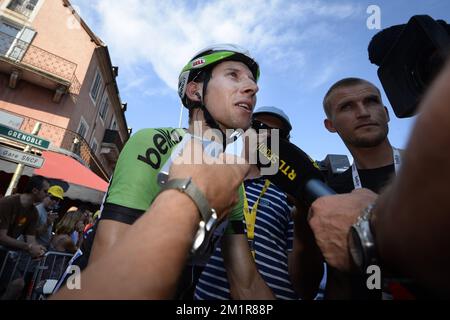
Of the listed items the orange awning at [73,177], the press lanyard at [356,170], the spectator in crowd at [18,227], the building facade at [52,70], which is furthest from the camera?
the building facade at [52,70]

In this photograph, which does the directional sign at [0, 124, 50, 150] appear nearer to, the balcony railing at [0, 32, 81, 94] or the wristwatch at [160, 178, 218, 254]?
the wristwatch at [160, 178, 218, 254]

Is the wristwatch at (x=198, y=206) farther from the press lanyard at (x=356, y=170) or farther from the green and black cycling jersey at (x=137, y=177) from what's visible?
the press lanyard at (x=356, y=170)

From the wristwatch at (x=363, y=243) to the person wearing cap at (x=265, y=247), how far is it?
1.16m

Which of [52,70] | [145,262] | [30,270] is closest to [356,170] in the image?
[145,262]

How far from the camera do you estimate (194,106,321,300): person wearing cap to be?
8.24 feet

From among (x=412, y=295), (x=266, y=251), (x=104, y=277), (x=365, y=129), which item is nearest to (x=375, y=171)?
(x=365, y=129)

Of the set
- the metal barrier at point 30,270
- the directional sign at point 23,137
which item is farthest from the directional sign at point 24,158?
the metal barrier at point 30,270

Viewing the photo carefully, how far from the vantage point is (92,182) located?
14125 mm

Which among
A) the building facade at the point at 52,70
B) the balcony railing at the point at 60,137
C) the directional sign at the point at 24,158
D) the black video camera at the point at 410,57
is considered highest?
the building facade at the point at 52,70

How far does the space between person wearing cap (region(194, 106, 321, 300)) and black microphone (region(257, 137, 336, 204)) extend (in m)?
0.50

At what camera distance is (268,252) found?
2.68 m

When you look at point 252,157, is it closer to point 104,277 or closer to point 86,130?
point 104,277

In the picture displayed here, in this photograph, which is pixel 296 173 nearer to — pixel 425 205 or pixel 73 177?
pixel 425 205

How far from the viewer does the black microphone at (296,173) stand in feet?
5.33
